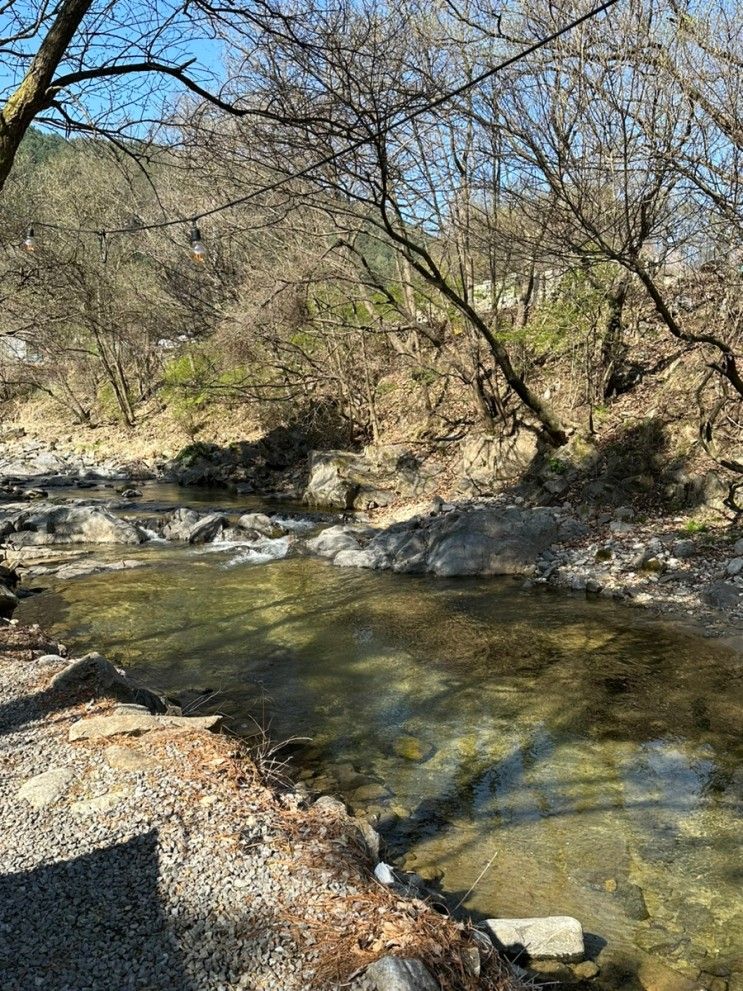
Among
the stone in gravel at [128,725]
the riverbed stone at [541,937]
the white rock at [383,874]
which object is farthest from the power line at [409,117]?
the riverbed stone at [541,937]

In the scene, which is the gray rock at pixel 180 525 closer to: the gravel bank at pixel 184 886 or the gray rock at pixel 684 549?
the gray rock at pixel 684 549

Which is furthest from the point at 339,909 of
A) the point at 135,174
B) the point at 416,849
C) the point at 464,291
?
Answer: the point at 464,291

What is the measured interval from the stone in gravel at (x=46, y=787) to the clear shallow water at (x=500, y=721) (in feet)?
6.28

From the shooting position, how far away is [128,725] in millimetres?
4570

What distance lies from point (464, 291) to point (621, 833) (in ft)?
39.0

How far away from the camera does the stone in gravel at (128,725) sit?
14.7 ft

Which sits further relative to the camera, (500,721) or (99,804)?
(500,721)

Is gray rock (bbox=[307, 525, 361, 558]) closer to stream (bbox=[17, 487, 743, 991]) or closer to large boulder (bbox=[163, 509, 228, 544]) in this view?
stream (bbox=[17, 487, 743, 991])

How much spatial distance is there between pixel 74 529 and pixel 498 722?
10498 mm

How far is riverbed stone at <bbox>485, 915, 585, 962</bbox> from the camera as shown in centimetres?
346

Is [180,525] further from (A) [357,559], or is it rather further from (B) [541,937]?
(B) [541,937]

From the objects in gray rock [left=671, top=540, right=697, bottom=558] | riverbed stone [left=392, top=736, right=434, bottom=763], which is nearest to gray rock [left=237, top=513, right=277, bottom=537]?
gray rock [left=671, top=540, right=697, bottom=558]

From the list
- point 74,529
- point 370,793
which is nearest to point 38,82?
point 370,793

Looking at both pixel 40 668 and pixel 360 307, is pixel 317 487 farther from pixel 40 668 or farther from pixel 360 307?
pixel 40 668
